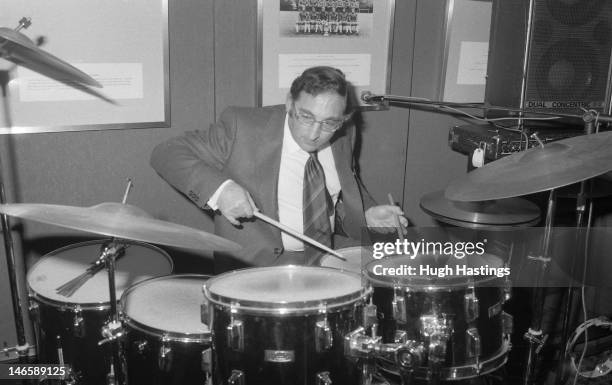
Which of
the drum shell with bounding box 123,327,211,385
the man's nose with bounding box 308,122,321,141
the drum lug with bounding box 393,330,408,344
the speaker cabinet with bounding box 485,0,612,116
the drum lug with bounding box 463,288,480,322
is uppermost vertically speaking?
the speaker cabinet with bounding box 485,0,612,116

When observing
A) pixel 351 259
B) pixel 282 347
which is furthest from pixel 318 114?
pixel 282 347

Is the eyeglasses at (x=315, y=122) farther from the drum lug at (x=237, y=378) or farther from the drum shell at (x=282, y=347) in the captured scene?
the drum lug at (x=237, y=378)

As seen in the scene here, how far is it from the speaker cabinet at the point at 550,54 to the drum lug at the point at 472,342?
3.62 feet

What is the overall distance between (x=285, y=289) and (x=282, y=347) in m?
0.19

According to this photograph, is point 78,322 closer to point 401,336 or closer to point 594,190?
point 401,336

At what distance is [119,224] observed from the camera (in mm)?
1471

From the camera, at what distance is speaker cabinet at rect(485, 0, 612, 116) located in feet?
7.79

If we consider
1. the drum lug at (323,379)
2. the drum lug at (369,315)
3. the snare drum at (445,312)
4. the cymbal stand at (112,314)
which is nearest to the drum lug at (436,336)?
the snare drum at (445,312)

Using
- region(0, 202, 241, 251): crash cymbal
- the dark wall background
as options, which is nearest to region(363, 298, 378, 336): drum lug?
region(0, 202, 241, 251): crash cymbal

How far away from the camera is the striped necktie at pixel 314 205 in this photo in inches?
87.6

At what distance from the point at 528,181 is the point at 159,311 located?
1143 millimetres

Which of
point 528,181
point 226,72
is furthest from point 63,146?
point 528,181

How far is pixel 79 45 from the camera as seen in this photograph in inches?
88.4

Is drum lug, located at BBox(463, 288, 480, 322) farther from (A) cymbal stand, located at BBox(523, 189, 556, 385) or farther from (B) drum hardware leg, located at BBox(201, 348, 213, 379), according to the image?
(B) drum hardware leg, located at BBox(201, 348, 213, 379)
